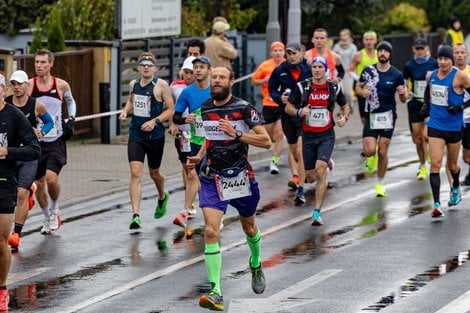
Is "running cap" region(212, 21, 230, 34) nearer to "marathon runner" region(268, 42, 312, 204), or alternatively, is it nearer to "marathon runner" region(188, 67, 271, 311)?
"marathon runner" region(268, 42, 312, 204)

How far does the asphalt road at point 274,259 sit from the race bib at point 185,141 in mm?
841

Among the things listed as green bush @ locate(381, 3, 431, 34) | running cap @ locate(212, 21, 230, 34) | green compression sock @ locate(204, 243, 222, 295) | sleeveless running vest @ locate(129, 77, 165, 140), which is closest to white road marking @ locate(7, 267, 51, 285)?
green compression sock @ locate(204, 243, 222, 295)

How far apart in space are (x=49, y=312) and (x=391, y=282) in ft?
9.74

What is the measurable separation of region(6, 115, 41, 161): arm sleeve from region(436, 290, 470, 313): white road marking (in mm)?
3359

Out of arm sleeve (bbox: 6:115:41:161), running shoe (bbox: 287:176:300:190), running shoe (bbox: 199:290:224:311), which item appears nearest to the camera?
running shoe (bbox: 199:290:224:311)

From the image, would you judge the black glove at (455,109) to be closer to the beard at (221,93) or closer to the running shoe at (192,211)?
the running shoe at (192,211)

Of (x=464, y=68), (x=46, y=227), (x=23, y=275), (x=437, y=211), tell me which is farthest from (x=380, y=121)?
(x=23, y=275)

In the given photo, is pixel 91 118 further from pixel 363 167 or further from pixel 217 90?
pixel 217 90

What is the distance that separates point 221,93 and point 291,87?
7.14m

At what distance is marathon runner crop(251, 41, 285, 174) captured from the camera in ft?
67.5

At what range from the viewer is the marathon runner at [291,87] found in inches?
736

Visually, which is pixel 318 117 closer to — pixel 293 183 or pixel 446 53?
pixel 446 53

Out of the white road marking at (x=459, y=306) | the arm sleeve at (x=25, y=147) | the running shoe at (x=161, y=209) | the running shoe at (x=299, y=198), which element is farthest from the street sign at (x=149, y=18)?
the white road marking at (x=459, y=306)

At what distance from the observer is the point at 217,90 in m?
11.8
